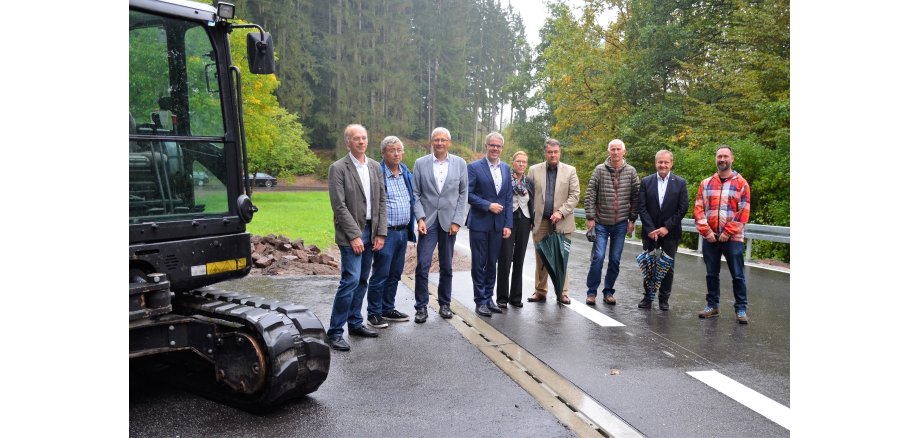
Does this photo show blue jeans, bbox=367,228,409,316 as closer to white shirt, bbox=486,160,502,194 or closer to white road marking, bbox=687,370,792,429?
white shirt, bbox=486,160,502,194

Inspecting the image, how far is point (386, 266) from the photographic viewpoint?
7340mm

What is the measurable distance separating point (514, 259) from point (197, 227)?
459 cm

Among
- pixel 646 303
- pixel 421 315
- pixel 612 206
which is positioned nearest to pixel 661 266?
pixel 646 303

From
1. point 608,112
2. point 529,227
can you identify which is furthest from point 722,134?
point 529,227

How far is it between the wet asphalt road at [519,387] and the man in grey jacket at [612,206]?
1.90 feet

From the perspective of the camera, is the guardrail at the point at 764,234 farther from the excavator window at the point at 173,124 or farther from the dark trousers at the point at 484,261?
the excavator window at the point at 173,124

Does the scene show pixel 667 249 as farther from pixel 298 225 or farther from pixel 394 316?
pixel 298 225

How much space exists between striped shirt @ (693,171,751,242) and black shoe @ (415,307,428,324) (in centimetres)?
315

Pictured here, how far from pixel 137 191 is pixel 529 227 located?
5.15m

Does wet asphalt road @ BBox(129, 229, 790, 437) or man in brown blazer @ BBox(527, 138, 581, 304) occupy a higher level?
man in brown blazer @ BBox(527, 138, 581, 304)

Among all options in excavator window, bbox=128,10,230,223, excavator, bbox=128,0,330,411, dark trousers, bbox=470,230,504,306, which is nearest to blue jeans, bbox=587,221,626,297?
dark trousers, bbox=470,230,504,306

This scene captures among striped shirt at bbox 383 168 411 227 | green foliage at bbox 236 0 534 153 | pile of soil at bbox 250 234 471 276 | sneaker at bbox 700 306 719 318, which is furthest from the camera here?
green foliage at bbox 236 0 534 153

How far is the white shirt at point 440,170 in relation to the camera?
25.8ft

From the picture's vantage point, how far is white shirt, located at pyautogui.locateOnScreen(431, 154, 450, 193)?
25.8ft
